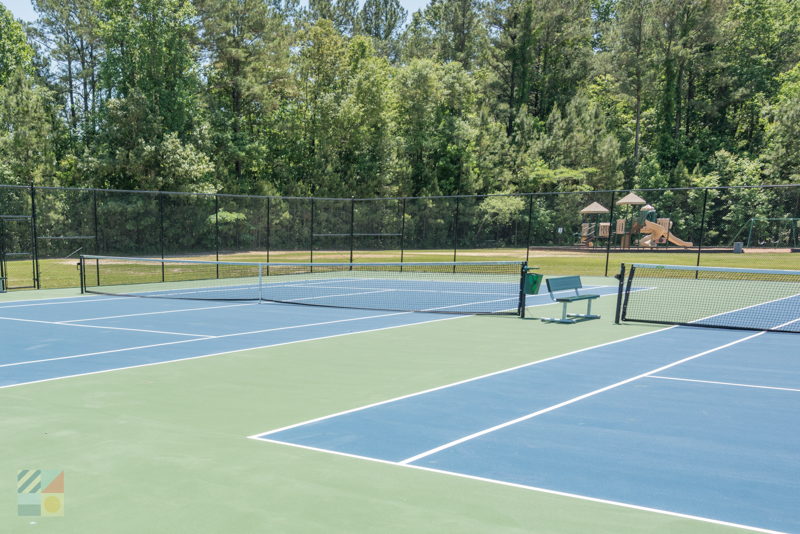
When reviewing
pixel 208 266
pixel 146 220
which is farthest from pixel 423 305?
pixel 146 220

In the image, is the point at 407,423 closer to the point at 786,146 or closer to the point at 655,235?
the point at 655,235

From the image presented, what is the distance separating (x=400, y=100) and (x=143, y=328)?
37494 mm

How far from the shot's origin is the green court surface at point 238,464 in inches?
158

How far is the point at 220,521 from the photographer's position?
3994 millimetres

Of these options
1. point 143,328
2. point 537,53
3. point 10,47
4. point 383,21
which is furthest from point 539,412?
point 383,21

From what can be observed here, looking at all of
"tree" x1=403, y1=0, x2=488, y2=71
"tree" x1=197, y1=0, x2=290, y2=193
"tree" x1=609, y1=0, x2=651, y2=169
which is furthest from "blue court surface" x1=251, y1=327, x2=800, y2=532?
"tree" x1=403, y1=0, x2=488, y2=71

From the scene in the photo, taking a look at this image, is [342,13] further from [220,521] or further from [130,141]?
[220,521]

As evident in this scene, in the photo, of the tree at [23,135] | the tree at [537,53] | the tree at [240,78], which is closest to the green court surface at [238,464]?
the tree at [23,135]

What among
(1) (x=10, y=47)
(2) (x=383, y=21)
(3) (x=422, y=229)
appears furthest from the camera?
(2) (x=383, y=21)

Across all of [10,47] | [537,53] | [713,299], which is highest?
[537,53]

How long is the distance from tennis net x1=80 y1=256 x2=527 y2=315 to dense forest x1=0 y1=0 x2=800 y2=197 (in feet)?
43.7

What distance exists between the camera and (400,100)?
153 ft

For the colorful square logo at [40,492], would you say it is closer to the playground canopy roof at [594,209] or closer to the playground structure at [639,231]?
the playground structure at [639,231]

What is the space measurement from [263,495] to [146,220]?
29.0m
